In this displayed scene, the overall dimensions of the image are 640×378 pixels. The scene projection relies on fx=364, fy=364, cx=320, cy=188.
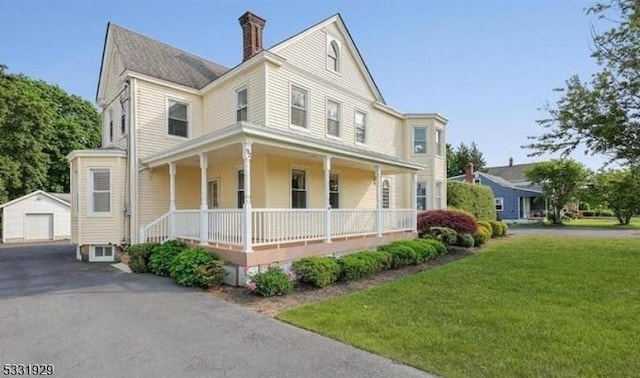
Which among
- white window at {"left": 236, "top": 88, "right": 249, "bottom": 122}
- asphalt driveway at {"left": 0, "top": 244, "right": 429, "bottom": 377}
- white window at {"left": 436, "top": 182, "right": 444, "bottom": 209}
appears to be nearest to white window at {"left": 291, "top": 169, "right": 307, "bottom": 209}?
white window at {"left": 236, "top": 88, "right": 249, "bottom": 122}

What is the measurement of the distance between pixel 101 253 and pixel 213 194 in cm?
450

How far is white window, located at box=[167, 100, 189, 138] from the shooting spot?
46.7ft

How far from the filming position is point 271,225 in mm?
9852

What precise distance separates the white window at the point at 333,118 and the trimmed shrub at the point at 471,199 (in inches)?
413

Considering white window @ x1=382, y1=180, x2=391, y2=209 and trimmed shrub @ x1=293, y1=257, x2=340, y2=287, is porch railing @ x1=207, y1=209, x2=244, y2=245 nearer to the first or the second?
trimmed shrub @ x1=293, y1=257, x2=340, y2=287

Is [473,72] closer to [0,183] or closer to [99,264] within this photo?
[99,264]

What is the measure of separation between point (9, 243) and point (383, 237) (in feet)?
79.6

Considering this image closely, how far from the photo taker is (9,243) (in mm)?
23156

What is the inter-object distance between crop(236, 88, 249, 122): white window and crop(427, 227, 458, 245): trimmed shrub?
922cm

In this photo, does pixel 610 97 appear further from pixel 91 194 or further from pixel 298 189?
pixel 91 194

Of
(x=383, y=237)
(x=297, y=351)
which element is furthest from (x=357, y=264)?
(x=297, y=351)

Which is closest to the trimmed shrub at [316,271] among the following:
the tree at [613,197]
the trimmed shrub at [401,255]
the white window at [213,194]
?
the trimmed shrub at [401,255]

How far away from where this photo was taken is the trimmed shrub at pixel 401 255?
37.7 ft

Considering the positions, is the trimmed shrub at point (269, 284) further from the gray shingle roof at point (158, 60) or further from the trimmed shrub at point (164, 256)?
the gray shingle roof at point (158, 60)
